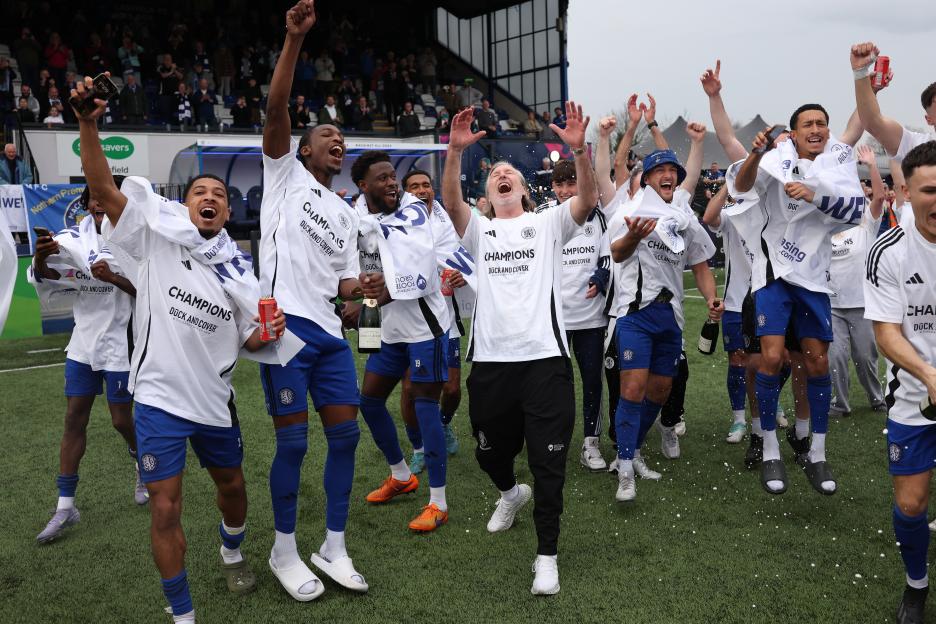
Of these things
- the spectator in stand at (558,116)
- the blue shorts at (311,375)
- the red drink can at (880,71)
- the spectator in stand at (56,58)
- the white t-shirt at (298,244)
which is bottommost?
the blue shorts at (311,375)

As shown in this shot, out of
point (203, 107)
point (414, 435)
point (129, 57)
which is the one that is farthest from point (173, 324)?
point (129, 57)

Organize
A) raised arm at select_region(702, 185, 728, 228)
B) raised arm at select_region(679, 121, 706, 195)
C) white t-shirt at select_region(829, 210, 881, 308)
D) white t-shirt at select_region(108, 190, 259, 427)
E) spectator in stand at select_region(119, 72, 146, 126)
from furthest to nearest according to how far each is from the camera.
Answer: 1. spectator in stand at select_region(119, 72, 146, 126)
2. white t-shirt at select_region(829, 210, 881, 308)
3. raised arm at select_region(702, 185, 728, 228)
4. raised arm at select_region(679, 121, 706, 195)
5. white t-shirt at select_region(108, 190, 259, 427)

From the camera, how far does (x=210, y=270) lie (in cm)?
363

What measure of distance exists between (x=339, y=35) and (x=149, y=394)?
1058 inches

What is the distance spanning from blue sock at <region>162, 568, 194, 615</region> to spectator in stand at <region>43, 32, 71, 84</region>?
2094 centimetres

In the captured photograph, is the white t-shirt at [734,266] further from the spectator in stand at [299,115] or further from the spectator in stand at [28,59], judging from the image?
the spectator in stand at [28,59]

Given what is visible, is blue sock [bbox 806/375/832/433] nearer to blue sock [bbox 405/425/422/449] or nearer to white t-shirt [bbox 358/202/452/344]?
white t-shirt [bbox 358/202/452/344]

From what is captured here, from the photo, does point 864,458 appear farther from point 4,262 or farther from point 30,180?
point 30,180

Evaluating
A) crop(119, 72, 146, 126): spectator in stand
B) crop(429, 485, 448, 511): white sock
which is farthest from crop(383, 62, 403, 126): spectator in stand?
crop(429, 485, 448, 511): white sock

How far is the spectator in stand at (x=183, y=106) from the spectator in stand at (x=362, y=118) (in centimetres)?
497

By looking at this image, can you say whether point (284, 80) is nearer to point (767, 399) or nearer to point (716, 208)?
point (767, 399)

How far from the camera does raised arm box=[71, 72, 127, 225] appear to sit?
3.08 meters

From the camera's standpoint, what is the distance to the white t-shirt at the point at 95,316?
4.95 metres

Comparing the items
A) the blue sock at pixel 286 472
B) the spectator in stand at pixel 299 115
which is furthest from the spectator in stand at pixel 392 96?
the blue sock at pixel 286 472
